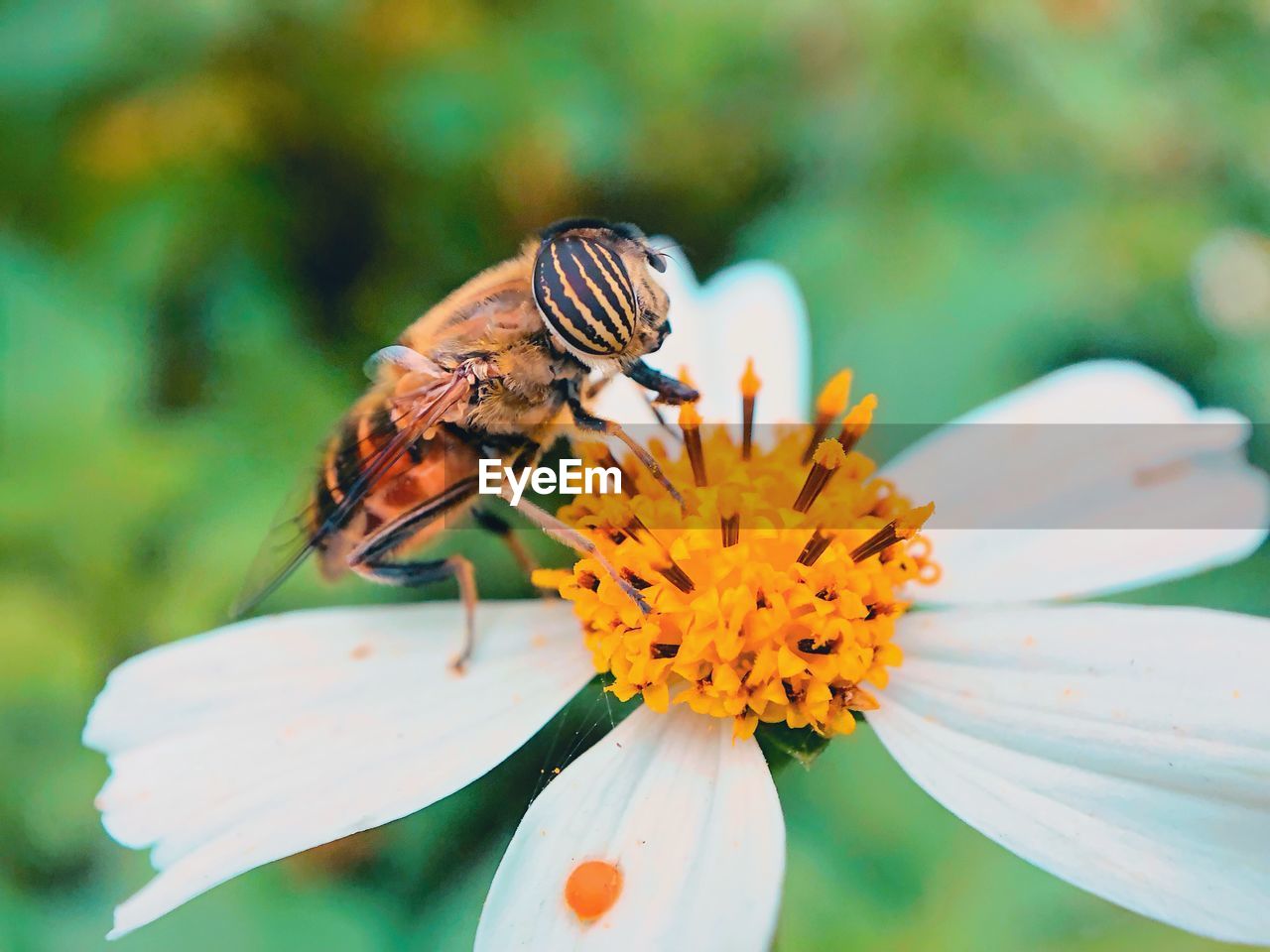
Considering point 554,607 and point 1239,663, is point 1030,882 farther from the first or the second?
point 554,607

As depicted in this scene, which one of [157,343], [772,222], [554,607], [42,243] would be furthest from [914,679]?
[42,243]

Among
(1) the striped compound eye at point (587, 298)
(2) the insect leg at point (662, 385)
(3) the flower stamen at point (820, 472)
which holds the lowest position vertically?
(3) the flower stamen at point (820, 472)

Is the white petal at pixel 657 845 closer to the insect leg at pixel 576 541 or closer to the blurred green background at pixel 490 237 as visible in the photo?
the insect leg at pixel 576 541

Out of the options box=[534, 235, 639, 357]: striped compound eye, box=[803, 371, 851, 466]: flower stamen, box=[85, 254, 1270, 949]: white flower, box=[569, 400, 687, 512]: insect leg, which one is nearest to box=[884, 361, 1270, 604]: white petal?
box=[85, 254, 1270, 949]: white flower

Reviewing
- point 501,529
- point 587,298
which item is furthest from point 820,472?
point 501,529

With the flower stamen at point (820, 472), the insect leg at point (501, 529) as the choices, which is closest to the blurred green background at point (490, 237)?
the insect leg at point (501, 529)

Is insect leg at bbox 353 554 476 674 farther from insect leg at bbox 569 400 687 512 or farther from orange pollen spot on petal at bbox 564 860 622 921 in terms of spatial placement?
orange pollen spot on petal at bbox 564 860 622 921
